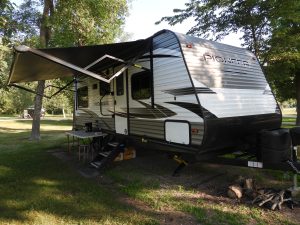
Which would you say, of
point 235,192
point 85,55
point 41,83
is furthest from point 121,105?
point 41,83

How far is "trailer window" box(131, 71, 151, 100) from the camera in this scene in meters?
6.74

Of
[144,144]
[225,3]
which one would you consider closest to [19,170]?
[144,144]

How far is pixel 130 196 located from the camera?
18.9 ft

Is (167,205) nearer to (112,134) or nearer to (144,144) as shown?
(144,144)

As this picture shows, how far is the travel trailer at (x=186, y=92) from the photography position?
217 inches

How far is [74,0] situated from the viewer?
14.2 m

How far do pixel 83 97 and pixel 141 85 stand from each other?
4.32 m

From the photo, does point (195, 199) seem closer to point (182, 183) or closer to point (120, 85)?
point (182, 183)

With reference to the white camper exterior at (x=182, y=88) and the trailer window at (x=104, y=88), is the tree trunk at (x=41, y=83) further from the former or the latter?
the white camper exterior at (x=182, y=88)

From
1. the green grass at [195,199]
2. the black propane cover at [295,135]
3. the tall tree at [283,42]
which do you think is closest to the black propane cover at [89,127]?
the green grass at [195,199]

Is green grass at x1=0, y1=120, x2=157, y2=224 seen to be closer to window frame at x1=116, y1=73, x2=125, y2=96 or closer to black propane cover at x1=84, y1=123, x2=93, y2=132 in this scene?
black propane cover at x1=84, y1=123, x2=93, y2=132

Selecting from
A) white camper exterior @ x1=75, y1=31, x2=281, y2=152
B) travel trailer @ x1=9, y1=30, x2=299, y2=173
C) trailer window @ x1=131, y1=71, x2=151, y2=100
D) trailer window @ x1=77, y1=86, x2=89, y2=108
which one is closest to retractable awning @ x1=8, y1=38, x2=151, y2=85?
travel trailer @ x1=9, y1=30, x2=299, y2=173

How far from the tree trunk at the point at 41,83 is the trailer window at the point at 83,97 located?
12.8ft

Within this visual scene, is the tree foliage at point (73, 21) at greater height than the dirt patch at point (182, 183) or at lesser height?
greater
